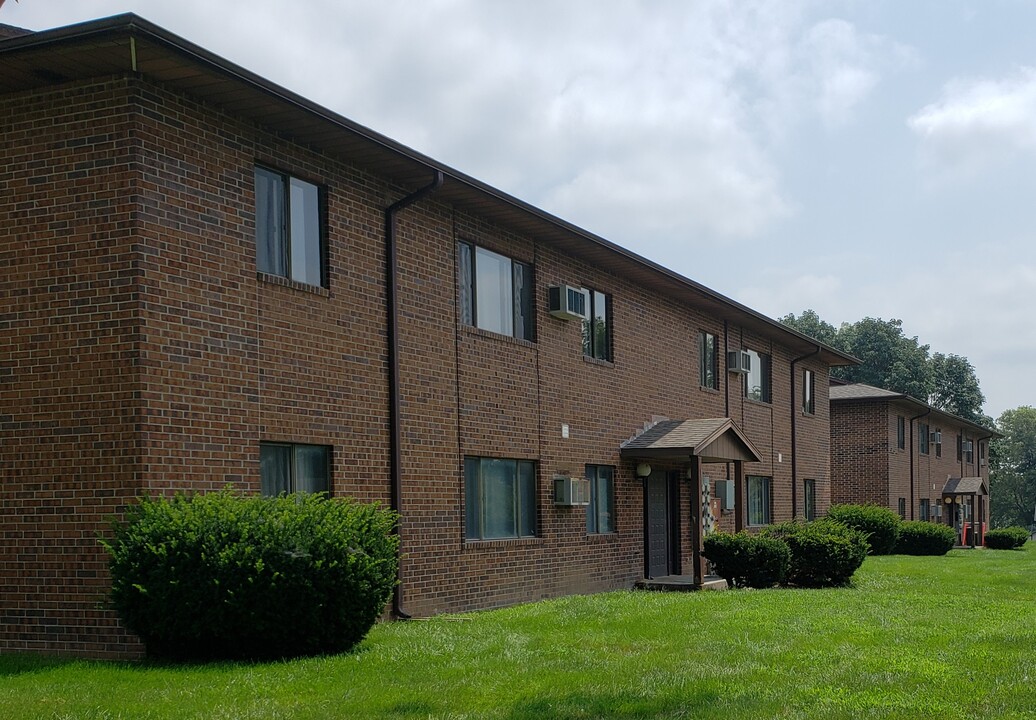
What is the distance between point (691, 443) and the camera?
2120 cm

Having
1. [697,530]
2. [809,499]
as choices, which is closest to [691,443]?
[697,530]

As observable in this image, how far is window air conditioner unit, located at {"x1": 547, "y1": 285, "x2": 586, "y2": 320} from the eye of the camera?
19.4 m

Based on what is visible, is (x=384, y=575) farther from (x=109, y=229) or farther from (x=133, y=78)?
(x=133, y=78)

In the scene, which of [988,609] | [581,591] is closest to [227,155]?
[581,591]

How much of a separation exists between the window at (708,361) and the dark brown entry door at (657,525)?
3.39 m

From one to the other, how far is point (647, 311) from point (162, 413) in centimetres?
1328

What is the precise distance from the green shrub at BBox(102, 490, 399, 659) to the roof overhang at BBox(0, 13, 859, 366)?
13.6 feet

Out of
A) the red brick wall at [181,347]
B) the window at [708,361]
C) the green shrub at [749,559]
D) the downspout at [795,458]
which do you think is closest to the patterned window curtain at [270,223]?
the red brick wall at [181,347]

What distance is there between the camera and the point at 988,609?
53.5 ft

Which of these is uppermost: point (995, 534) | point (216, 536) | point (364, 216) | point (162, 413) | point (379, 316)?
point (364, 216)

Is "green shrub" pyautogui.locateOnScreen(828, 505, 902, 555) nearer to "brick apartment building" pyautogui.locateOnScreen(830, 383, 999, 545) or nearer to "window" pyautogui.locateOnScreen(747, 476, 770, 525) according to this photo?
"window" pyautogui.locateOnScreen(747, 476, 770, 525)

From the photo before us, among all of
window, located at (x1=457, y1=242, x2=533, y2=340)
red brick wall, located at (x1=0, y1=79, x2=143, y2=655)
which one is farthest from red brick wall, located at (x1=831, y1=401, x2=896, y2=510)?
red brick wall, located at (x1=0, y1=79, x2=143, y2=655)

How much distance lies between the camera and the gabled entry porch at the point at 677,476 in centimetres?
2094

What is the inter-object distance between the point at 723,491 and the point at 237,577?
16652mm
